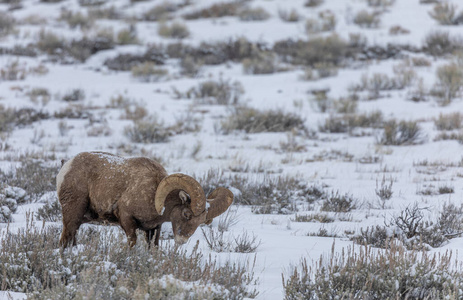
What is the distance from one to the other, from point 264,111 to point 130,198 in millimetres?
9748

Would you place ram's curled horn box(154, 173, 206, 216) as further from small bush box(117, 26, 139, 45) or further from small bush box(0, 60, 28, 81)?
small bush box(117, 26, 139, 45)

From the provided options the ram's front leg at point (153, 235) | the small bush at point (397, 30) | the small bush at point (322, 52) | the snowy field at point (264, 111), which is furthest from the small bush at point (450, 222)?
the small bush at point (397, 30)

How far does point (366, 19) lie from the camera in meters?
21.2

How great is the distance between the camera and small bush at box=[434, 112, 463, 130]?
463 inches

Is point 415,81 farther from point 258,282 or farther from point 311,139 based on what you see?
point 258,282

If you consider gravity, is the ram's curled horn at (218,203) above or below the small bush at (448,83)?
below

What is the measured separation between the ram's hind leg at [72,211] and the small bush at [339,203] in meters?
3.50

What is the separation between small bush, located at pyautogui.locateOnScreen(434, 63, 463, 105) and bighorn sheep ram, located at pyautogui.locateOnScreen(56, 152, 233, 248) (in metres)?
11.9

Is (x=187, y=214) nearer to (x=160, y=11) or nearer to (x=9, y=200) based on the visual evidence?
(x=9, y=200)

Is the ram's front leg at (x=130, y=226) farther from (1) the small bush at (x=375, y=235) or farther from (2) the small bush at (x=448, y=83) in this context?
(2) the small bush at (x=448, y=83)

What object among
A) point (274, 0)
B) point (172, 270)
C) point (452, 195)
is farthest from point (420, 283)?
point (274, 0)

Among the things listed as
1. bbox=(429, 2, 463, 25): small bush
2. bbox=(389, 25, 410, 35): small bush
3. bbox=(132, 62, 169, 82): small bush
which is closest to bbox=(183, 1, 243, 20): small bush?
bbox=(132, 62, 169, 82): small bush

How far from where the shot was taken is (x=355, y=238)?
5133 mm

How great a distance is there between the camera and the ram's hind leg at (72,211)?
3.97 metres
